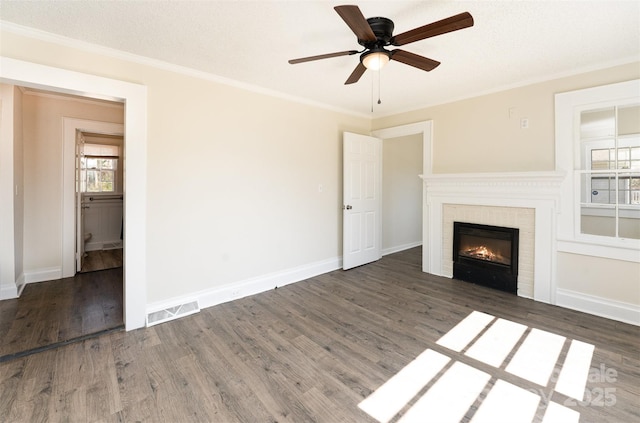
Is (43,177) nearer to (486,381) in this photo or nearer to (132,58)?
(132,58)

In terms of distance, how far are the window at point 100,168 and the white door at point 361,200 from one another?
195 inches

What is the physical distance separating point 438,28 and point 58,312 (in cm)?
429

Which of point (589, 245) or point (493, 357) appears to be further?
point (589, 245)

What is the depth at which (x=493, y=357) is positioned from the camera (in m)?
2.24

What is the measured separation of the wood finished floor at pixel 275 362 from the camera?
67.4 inches

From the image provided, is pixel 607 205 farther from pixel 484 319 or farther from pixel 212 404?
pixel 212 404

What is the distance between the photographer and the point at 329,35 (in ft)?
7.70

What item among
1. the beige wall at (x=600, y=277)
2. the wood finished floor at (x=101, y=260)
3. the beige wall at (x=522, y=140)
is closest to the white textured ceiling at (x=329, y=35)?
the beige wall at (x=522, y=140)

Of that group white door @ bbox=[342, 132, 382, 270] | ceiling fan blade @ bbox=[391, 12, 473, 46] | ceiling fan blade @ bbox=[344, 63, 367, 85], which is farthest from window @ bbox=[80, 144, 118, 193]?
ceiling fan blade @ bbox=[391, 12, 473, 46]

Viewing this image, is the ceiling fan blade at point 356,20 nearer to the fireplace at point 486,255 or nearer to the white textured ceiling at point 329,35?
the white textured ceiling at point 329,35

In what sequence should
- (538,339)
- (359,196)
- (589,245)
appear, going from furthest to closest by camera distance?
(359,196) → (589,245) → (538,339)

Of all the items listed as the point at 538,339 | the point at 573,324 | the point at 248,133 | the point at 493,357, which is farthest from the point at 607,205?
the point at 248,133

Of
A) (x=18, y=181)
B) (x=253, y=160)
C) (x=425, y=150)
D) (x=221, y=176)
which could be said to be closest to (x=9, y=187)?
(x=18, y=181)

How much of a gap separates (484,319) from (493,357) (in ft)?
2.29
